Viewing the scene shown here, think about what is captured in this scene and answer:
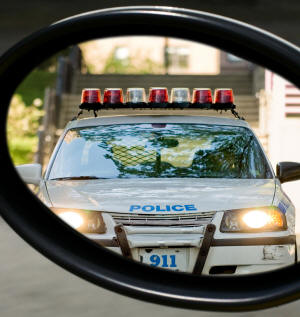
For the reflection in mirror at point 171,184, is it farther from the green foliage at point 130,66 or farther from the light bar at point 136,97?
the green foliage at point 130,66

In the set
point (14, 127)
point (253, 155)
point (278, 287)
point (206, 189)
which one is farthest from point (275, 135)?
point (278, 287)

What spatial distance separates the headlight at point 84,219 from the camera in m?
2.57

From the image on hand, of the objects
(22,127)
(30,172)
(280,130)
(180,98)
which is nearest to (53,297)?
(30,172)

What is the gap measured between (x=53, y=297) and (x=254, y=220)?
3.21 ft

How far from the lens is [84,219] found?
2.64 m

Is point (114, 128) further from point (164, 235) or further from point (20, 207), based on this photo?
point (20, 207)

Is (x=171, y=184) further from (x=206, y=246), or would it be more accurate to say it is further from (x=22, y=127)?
(x=22, y=127)

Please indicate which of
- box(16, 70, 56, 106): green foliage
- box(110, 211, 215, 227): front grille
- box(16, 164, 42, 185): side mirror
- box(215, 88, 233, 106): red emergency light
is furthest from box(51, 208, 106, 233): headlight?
box(16, 70, 56, 106): green foliage

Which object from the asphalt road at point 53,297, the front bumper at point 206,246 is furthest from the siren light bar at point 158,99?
the asphalt road at point 53,297

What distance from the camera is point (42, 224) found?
1.43 m

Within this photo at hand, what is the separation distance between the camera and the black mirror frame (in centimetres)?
112

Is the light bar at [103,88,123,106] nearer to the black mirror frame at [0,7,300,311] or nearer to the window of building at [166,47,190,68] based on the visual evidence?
the black mirror frame at [0,7,300,311]

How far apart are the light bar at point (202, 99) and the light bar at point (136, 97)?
0.83 ft

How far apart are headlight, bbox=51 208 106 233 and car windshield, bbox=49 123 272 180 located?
1.90 ft
